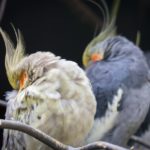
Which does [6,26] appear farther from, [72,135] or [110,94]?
[72,135]

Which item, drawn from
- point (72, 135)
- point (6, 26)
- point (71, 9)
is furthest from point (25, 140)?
point (71, 9)

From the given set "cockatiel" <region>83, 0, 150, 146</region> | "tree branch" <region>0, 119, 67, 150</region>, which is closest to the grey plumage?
"cockatiel" <region>83, 0, 150, 146</region>

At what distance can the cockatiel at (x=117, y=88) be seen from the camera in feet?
7.09

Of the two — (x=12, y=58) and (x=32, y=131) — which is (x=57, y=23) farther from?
(x=32, y=131)

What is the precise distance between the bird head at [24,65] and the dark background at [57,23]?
37.2 inches

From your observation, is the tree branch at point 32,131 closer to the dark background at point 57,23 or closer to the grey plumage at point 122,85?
the grey plumage at point 122,85

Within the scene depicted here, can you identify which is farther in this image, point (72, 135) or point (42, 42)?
point (42, 42)

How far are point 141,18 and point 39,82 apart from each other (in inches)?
57.9

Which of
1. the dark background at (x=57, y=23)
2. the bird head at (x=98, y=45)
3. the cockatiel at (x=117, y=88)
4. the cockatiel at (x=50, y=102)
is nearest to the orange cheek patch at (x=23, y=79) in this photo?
the cockatiel at (x=50, y=102)

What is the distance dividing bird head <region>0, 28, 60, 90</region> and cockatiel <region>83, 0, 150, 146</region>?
33cm

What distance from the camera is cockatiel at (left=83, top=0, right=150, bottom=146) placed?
85.1 inches

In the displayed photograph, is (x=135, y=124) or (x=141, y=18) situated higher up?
(x=141, y=18)

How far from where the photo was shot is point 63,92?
1.86m

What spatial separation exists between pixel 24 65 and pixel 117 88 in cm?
43
